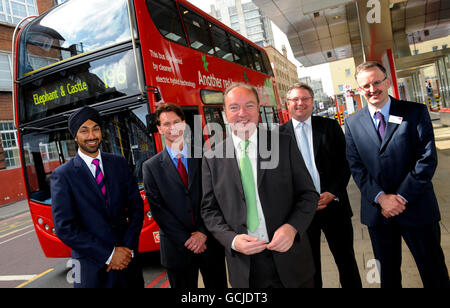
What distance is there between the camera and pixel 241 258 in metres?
1.75

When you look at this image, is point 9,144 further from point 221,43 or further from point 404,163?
point 404,163

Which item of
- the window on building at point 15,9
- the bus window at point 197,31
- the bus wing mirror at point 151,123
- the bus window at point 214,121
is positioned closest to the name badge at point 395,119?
the bus wing mirror at point 151,123

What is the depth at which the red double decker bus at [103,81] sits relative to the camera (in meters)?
3.95

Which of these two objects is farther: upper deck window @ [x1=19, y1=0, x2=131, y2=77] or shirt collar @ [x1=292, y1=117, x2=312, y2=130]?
upper deck window @ [x1=19, y1=0, x2=131, y2=77]

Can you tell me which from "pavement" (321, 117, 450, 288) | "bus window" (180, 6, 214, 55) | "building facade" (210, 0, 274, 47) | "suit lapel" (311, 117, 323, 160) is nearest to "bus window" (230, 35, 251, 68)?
"bus window" (180, 6, 214, 55)

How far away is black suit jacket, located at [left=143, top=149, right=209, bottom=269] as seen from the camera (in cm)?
240

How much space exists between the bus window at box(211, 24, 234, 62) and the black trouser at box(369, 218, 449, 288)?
4921mm

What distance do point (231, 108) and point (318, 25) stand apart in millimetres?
12396

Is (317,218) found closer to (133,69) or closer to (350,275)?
(350,275)

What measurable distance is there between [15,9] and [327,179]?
21.8 meters

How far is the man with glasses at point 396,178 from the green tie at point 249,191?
107cm

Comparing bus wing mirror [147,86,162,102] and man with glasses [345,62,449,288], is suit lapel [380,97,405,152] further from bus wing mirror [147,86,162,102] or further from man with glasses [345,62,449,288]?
bus wing mirror [147,86,162,102]

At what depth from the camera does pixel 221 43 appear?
6637 mm

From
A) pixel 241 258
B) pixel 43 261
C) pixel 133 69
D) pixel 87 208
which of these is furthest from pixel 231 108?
pixel 43 261
